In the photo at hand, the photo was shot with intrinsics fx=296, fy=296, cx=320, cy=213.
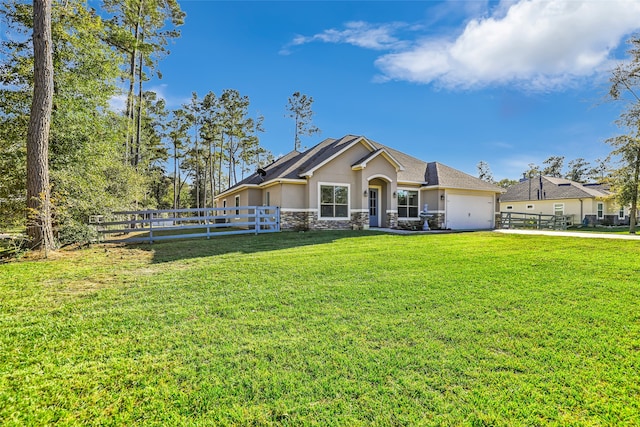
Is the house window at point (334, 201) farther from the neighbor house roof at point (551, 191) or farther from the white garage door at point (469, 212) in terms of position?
the neighbor house roof at point (551, 191)

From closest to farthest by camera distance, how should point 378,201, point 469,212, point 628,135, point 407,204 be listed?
point 628,135 < point 378,201 < point 407,204 < point 469,212

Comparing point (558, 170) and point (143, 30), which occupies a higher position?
point (143, 30)

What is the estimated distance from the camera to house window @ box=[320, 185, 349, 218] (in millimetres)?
15602

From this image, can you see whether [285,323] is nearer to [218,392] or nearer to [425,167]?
[218,392]

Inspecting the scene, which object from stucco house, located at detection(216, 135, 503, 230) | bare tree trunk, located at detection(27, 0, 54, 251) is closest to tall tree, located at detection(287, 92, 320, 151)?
stucco house, located at detection(216, 135, 503, 230)

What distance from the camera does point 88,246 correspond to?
10297mm

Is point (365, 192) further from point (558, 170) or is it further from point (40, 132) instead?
point (558, 170)

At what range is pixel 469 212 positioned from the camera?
746 inches

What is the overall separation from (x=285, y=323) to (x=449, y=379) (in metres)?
2.04

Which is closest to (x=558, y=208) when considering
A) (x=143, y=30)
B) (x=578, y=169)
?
(x=578, y=169)

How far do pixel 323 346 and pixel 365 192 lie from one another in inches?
516

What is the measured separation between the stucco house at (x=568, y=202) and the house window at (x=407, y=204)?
17682 millimetres

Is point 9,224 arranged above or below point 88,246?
above

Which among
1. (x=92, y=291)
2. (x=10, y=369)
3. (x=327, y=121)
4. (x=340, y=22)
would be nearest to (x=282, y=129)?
(x=327, y=121)
